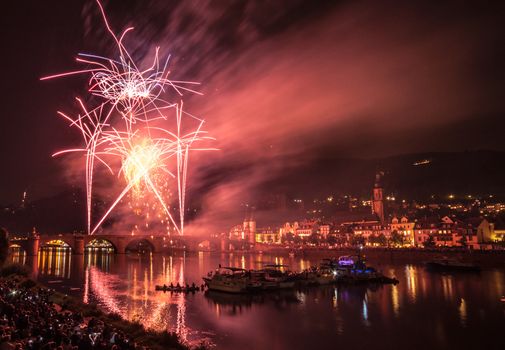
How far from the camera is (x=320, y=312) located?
31250mm

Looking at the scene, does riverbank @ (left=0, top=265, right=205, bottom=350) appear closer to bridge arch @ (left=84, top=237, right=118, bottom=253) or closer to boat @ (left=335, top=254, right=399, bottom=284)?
boat @ (left=335, top=254, right=399, bottom=284)

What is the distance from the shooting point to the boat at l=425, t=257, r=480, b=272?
55375 millimetres

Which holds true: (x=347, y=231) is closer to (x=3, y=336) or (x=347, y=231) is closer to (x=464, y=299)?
(x=464, y=299)

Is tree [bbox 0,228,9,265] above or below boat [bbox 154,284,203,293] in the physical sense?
above

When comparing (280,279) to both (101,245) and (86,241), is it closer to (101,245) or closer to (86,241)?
(86,241)

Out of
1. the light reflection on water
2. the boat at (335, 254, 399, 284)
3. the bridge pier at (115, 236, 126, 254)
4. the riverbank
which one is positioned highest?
the bridge pier at (115, 236, 126, 254)

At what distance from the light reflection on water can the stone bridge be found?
35.0 meters

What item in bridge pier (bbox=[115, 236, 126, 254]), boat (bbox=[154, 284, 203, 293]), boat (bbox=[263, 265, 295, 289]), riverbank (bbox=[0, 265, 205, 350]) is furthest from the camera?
bridge pier (bbox=[115, 236, 126, 254])

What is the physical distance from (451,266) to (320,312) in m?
34.3

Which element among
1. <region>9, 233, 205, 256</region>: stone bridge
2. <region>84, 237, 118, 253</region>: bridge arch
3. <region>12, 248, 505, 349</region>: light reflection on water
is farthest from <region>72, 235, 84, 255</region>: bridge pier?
<region>12, 248, 505, 349</region>: light reflection on water

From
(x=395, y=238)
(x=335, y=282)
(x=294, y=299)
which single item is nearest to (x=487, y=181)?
(x=395, y=238)

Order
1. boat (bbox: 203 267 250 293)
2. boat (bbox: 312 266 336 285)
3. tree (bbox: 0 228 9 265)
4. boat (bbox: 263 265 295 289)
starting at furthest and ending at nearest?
boat (bbox: 312 266 336 285)
boat (bbox: 263 265 295 289)
boat (bbox: 203 267 250 293)
tree (bbox: 0 228 9 265)

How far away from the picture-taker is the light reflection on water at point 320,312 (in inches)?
932

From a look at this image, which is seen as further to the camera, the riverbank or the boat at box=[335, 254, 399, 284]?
the boat at box=[335, 254, 399, 284]
